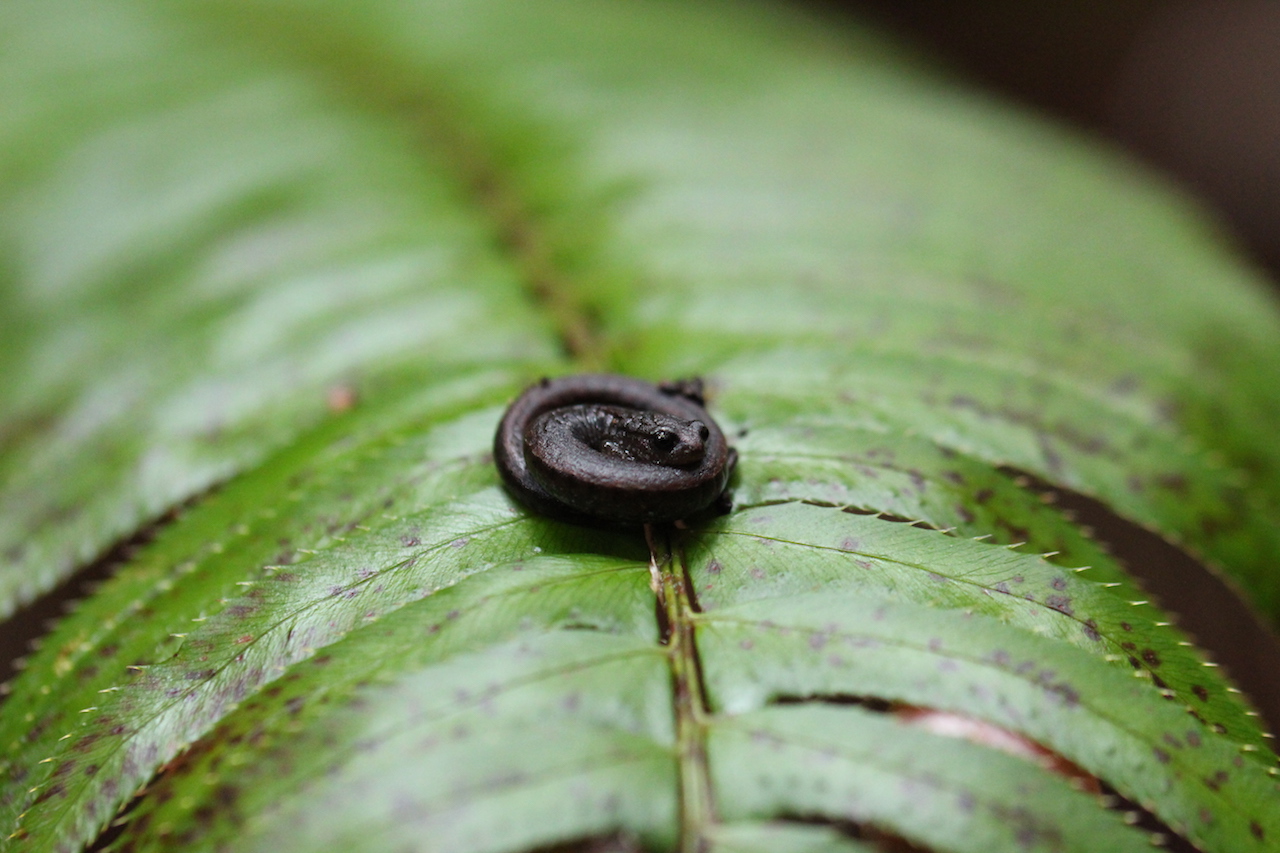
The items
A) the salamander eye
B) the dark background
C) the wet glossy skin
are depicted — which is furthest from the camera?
the dark background

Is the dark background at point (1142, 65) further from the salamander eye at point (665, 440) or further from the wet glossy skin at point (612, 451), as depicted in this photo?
the salamander eye at point (665, 440)

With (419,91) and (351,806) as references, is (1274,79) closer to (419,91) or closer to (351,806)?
(419,91)

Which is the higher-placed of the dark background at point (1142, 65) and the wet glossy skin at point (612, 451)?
the dark background at point (1142, 65)

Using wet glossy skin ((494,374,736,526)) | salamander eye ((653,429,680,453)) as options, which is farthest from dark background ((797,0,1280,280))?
salamander eye ((653,429,680,453))

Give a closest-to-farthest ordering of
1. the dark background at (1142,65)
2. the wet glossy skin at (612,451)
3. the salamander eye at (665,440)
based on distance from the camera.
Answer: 1. the wet glossy skin at (612,451)
2. the salamander eye at (665,440)
3. the dark background at (1142,65)

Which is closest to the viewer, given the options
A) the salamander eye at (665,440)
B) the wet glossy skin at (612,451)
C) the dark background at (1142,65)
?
the wet glossy skin at (612,451)

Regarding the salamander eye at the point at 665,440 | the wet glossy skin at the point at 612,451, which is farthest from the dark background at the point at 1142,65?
the salamander eye at the point at 665,440

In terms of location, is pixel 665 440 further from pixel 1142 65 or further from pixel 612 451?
pixel 1142 65

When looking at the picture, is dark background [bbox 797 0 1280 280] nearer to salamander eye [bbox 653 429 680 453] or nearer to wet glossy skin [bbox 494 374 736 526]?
wet glossy skin [bbox 494 374 736 526]
